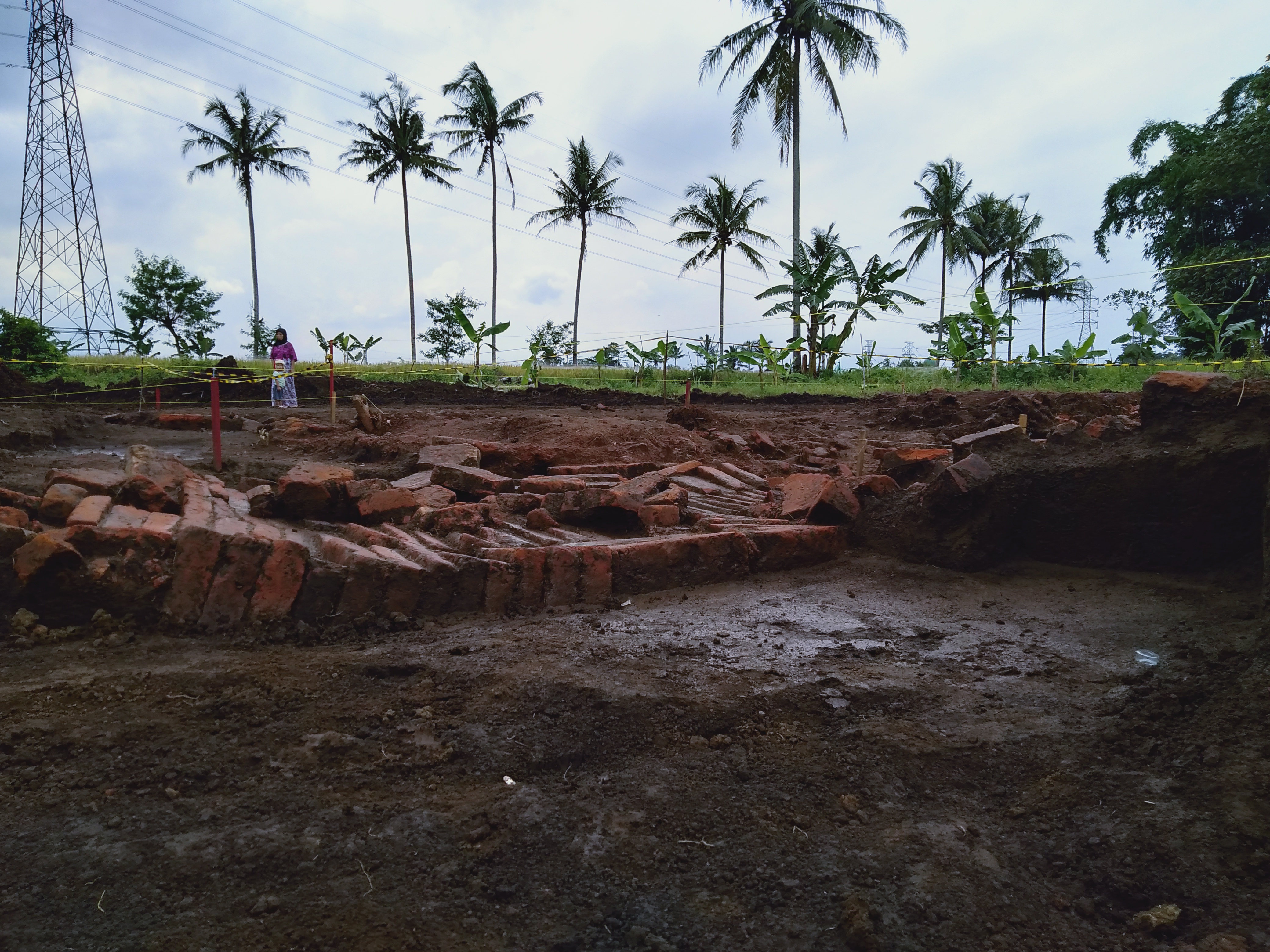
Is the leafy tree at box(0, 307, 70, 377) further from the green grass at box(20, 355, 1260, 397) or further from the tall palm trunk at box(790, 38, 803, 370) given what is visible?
the tall palm trunk at box(790, 38, 803, 370)

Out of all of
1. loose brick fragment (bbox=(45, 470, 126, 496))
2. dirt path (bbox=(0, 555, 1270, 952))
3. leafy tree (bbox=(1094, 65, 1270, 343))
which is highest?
leafy tree (bbox=(1094, 65, 1270, 343))

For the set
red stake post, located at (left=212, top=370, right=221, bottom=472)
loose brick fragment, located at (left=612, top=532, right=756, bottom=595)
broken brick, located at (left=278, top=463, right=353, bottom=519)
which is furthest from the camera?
red stake post, located at (left=212, top=370, right=221, bottom=472)

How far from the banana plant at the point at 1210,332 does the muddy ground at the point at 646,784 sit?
433 inches

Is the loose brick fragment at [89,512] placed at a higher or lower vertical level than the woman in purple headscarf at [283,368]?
lower

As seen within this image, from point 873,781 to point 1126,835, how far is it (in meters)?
0.64

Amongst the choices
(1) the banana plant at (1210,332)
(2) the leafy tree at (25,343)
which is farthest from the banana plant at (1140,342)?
(2) the leafy tree at (25,343)

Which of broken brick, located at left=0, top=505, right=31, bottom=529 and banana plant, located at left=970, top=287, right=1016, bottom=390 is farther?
banana plant, located at left=970, top=287, right=1016, bottom=390

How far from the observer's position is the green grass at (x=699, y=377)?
16688mm

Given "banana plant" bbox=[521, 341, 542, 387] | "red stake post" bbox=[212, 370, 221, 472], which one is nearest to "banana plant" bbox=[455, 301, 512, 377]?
"banana plant" bbox=[521, 341, 542, 387]

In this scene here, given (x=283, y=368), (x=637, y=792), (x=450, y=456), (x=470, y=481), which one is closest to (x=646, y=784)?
(x=637, y=792)

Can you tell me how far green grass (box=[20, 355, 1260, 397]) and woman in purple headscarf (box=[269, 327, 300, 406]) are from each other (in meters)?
1.66

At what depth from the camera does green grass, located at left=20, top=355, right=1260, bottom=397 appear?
54.7 ft

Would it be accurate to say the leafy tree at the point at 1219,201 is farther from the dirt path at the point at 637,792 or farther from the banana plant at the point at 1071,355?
the dirt path at the point at 637,792

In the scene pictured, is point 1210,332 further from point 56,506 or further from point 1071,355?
point 56,506
